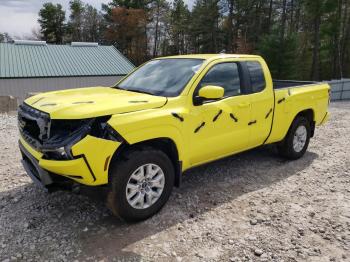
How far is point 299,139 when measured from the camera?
611 cm

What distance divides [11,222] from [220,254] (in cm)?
241

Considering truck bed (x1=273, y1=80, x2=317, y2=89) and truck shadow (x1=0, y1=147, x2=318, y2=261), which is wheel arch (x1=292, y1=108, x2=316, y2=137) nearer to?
truck bed (x1=273, y1=80, x2=317, y2=89)

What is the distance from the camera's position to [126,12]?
45500 mm

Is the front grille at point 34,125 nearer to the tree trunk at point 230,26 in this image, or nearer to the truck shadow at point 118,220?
the truck shadow at point 118,220

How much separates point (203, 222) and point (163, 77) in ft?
6.50

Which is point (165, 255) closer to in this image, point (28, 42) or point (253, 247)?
point (253, 247)

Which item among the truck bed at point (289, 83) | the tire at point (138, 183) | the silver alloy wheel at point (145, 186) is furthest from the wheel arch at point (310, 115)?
the silver alloy wheel at point (145, 186)

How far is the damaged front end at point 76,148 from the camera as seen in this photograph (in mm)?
3162

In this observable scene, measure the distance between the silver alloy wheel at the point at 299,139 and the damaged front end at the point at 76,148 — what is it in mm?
3829

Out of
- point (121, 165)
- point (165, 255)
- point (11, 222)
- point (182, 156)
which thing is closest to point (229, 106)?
point (182, 156)

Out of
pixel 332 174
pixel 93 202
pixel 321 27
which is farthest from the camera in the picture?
pixel 321 27

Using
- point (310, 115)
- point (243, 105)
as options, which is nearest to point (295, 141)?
point (310, 115)

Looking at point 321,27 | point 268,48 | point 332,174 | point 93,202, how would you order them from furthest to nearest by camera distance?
point 321,27 → point 268,48 → point 332,174 → point 93,202

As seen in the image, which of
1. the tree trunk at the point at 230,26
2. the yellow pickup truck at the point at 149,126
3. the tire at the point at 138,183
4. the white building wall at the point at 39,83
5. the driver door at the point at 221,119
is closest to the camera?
the yellow pickup truck at the point at 149,126
